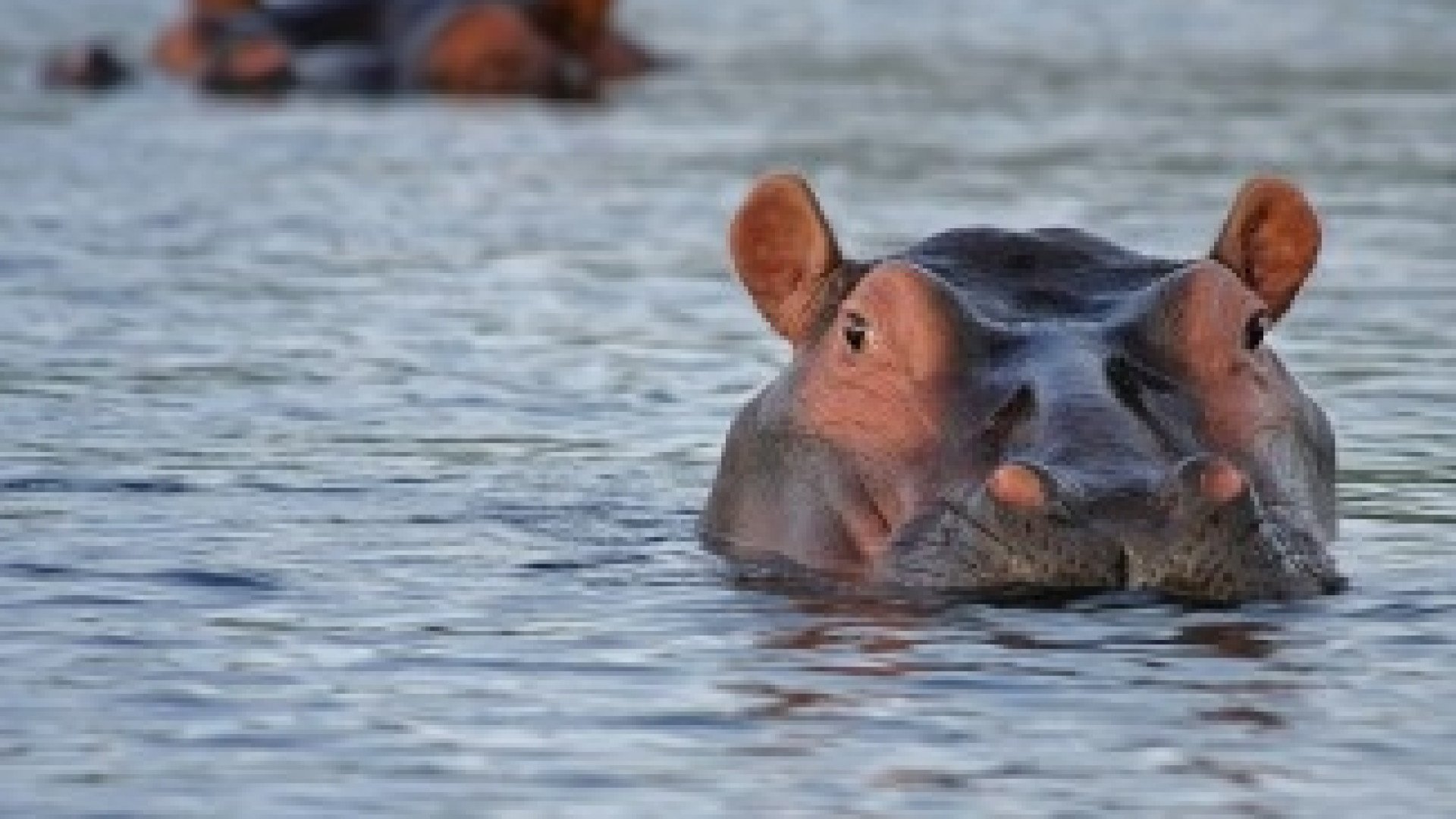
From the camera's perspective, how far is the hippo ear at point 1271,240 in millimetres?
10539

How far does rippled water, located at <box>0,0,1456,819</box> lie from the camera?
7934 mm

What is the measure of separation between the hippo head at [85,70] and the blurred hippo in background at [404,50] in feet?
0.05

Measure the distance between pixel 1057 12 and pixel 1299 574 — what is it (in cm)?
2842

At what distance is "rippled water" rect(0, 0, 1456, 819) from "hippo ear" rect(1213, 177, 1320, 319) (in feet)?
2.07

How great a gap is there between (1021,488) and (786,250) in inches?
72.7

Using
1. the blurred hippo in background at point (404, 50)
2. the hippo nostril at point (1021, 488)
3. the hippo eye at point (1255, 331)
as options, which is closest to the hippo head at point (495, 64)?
the blurred hippo in background at point (404, 50)

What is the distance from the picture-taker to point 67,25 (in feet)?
124

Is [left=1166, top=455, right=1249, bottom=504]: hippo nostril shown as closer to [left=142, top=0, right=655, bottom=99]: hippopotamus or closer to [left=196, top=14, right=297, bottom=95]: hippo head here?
[left=142, top=0, right=655, bottom=99]: hippopotamus

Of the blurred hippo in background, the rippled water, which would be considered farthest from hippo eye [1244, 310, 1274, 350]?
the blurred hippo in background

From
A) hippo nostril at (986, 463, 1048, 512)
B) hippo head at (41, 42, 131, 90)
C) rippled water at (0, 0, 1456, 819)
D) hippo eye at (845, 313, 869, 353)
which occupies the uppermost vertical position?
hippo eye at (845, 313, 869, 353)

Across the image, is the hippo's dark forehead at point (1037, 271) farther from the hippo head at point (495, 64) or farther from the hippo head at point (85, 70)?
the hippo head at point (85, 70)

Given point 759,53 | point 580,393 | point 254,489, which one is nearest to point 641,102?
point 759,53

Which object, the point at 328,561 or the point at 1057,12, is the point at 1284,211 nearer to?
the point at 328,561

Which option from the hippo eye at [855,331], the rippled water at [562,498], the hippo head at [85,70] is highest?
the hippo eye at [855,331]
